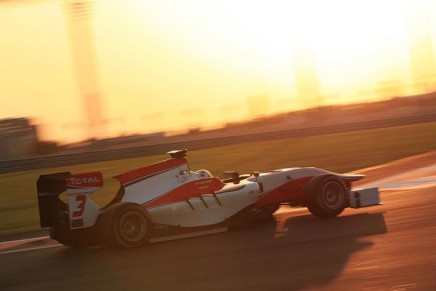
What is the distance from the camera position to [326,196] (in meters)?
11.1

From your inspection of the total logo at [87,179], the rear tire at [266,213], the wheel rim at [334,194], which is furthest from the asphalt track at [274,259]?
the total logo at [87,179]

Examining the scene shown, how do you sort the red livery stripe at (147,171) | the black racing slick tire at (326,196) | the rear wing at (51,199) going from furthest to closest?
the black racing slick tire at (326,196) → the red livery stripe at (147,171) → the rear wing at (51,199)

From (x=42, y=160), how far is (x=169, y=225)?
33.7 m

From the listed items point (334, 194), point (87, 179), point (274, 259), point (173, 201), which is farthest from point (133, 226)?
point (334, 194)

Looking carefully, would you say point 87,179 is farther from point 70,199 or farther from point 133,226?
point 133,226

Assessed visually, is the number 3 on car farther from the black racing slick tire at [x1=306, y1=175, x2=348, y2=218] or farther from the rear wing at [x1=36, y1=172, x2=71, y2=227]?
the black racing slick tire at [x1=306, y1=175, x2=348, y2=218]

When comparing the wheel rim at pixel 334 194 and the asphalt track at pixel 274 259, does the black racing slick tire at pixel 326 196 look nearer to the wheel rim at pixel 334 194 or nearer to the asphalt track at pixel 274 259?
the wheel rim at pixel 334 194

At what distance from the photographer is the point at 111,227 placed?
9.85m

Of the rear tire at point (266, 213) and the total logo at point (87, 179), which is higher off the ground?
the total logo at point (87, 179)

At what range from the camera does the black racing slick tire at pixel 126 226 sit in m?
9.88

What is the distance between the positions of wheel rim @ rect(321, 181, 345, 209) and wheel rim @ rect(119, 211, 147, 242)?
2710 mm

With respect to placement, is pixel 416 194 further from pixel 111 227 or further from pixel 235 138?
pixel 235 138

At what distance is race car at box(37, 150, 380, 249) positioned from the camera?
396 inches

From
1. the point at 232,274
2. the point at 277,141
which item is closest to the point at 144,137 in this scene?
the point at 277,141
